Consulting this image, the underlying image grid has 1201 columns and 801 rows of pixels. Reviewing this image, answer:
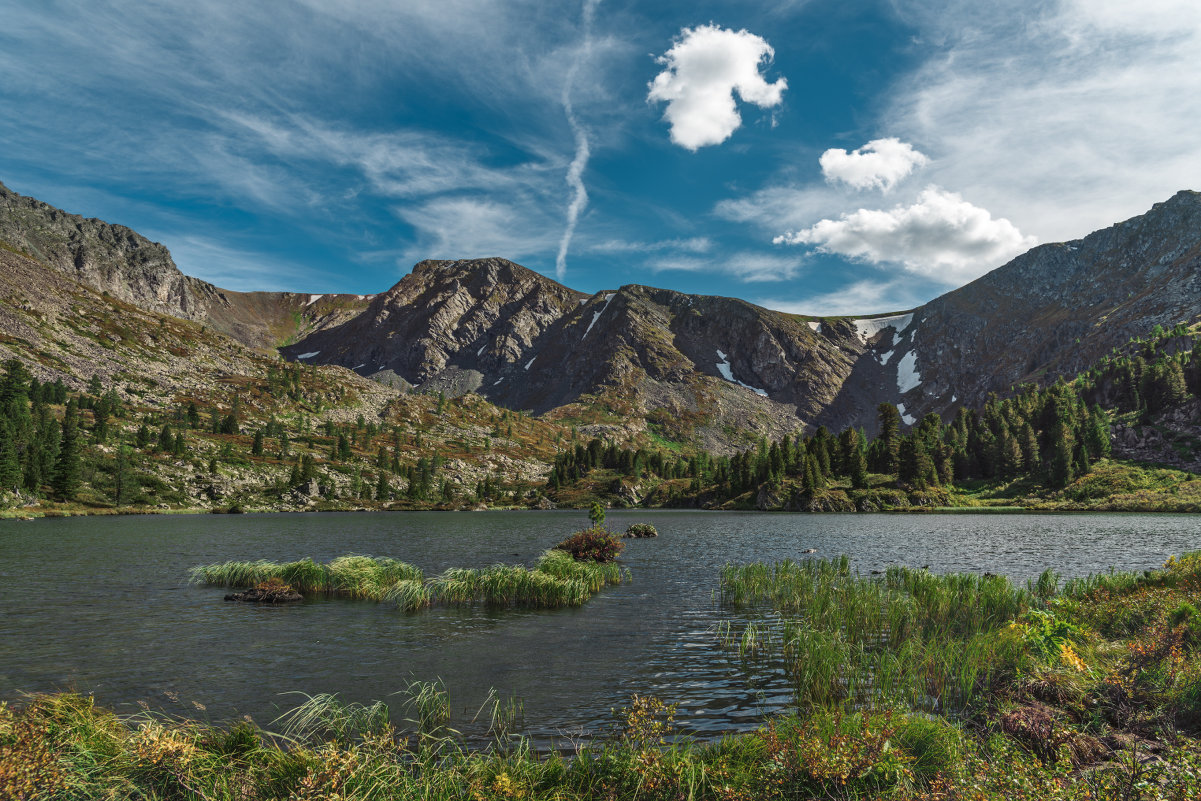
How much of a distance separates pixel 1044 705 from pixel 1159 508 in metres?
179

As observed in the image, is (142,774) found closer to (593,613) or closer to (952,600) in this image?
(593,613)

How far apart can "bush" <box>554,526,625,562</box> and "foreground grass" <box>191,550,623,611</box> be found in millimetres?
6127

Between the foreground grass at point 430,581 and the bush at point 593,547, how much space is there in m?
6.13

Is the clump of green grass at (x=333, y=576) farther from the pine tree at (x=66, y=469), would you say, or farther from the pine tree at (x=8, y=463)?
the pine tree at (x=66, y=469)

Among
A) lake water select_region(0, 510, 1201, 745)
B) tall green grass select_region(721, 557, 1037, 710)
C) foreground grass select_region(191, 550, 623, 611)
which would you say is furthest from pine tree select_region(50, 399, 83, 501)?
tall green grass select_region(721, 557, 1037, 710)

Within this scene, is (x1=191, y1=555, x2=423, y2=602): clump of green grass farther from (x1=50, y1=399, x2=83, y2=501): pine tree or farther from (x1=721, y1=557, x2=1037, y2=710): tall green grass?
(x1=50, y1=399, x2=83, y2=501): pine tree

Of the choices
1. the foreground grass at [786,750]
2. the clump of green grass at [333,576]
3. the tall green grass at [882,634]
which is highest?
the foreground grass at [786,750]

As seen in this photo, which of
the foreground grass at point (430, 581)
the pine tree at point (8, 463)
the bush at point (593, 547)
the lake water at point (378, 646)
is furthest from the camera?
the pine tree at point (8, 463)

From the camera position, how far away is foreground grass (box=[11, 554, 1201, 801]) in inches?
328

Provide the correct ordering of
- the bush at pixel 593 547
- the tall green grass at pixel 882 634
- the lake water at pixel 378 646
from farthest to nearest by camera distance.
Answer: the bush at pixel 593 547, the lake water at pixel 378 646, the tall green grass at pixel 882 634

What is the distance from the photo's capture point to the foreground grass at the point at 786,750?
834 cm

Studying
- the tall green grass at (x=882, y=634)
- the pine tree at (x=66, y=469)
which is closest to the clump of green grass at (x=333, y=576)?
the tall green grass at (x=882, y=634)

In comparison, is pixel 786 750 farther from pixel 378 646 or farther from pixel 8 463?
pixel 8 463

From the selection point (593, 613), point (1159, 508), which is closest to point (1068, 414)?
point (1159, 508)
